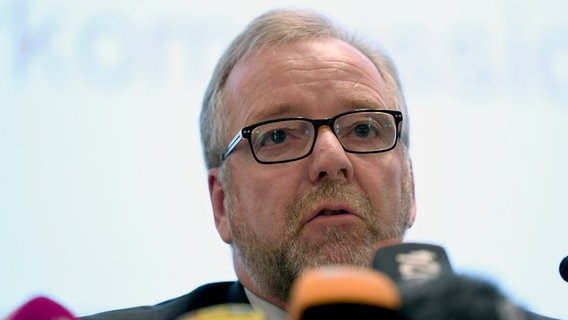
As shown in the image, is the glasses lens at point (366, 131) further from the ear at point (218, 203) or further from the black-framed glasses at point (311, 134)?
the ear at point (218, 203)

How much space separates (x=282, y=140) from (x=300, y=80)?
0.17m

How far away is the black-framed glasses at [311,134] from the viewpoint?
1967 millimetres

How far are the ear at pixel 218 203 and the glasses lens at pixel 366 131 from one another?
1.44 feet

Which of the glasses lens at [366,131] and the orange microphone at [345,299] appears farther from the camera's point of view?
the glasses lens at [366,131]

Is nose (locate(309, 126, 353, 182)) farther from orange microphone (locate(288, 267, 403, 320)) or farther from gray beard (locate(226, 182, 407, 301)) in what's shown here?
orange microphone (locate(288, 267, 403, 320))

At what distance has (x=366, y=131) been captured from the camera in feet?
6.69

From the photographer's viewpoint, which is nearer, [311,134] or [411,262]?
[411,262]

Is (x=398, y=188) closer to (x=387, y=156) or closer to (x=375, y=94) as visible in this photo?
(x=387, y=156)

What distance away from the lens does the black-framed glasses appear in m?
1.97

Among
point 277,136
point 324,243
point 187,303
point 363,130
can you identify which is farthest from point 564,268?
point 187,303

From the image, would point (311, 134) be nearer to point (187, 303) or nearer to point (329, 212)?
point (329, 212)

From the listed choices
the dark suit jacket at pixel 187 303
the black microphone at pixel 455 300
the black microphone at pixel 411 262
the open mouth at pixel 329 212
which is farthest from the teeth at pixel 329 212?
the black microphone at pixel 455 300

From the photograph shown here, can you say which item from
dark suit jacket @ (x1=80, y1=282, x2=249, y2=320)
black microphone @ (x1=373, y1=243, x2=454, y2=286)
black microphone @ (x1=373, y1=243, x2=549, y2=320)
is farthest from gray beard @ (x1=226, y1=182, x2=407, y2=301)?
black microphone @ (x1=373, y1=243, x2=549, y2=320)

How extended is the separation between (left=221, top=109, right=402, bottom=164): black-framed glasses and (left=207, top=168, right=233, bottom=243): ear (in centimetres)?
23
